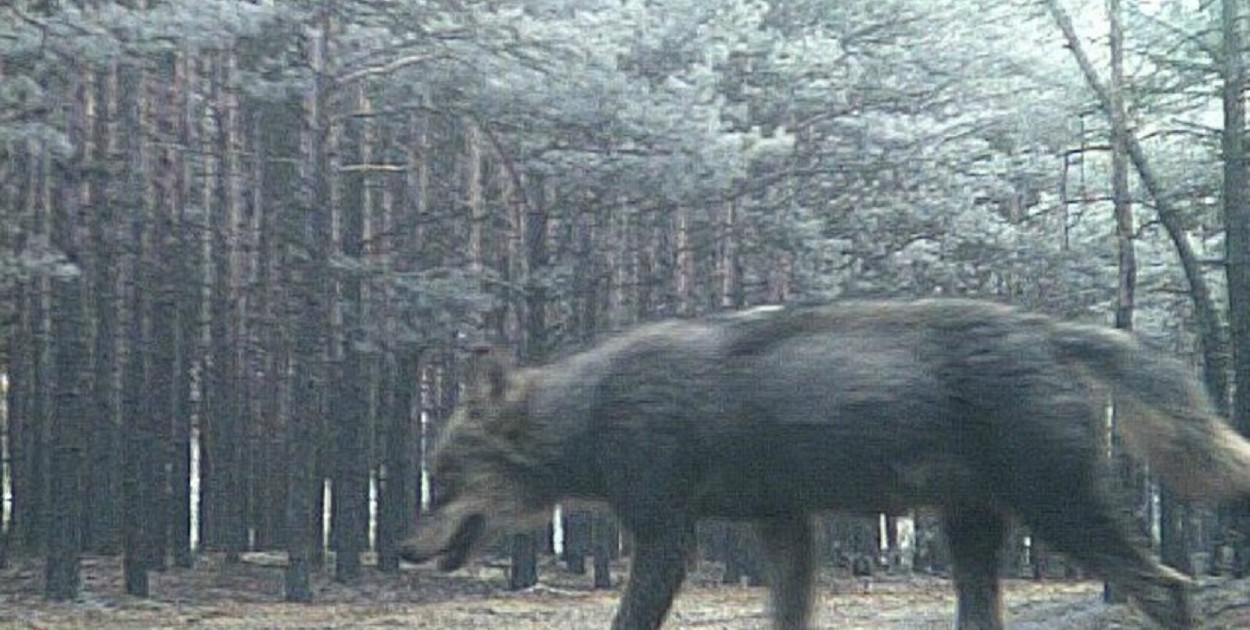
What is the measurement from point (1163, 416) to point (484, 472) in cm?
319

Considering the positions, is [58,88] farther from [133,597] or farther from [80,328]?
[133,597]

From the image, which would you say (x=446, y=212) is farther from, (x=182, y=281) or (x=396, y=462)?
Answer: (x=396, y=462)

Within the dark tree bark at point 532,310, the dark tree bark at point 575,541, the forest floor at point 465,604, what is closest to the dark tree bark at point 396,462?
the forest floor at point 465,604

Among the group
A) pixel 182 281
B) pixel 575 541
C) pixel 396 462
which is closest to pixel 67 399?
pixel 182 281

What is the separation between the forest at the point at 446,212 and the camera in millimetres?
16250

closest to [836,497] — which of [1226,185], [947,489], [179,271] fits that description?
[947,489]

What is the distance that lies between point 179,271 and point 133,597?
3243 mm

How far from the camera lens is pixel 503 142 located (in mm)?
19469

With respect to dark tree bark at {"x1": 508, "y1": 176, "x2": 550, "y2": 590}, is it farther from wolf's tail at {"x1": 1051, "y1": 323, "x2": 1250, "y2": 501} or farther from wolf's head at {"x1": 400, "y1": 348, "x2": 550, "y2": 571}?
wolf's tail at {"x1": 1051, "y1": 323, "x2": 1250, "y2": 501}

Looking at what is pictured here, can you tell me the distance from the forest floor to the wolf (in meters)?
3.66

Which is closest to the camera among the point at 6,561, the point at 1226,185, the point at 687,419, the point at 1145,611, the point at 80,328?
the point at 1145,611

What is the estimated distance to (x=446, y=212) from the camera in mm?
19938

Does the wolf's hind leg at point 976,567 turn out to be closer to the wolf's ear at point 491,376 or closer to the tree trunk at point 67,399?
the wolf's ear at point 491,376

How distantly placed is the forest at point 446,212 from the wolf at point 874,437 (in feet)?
20.2
